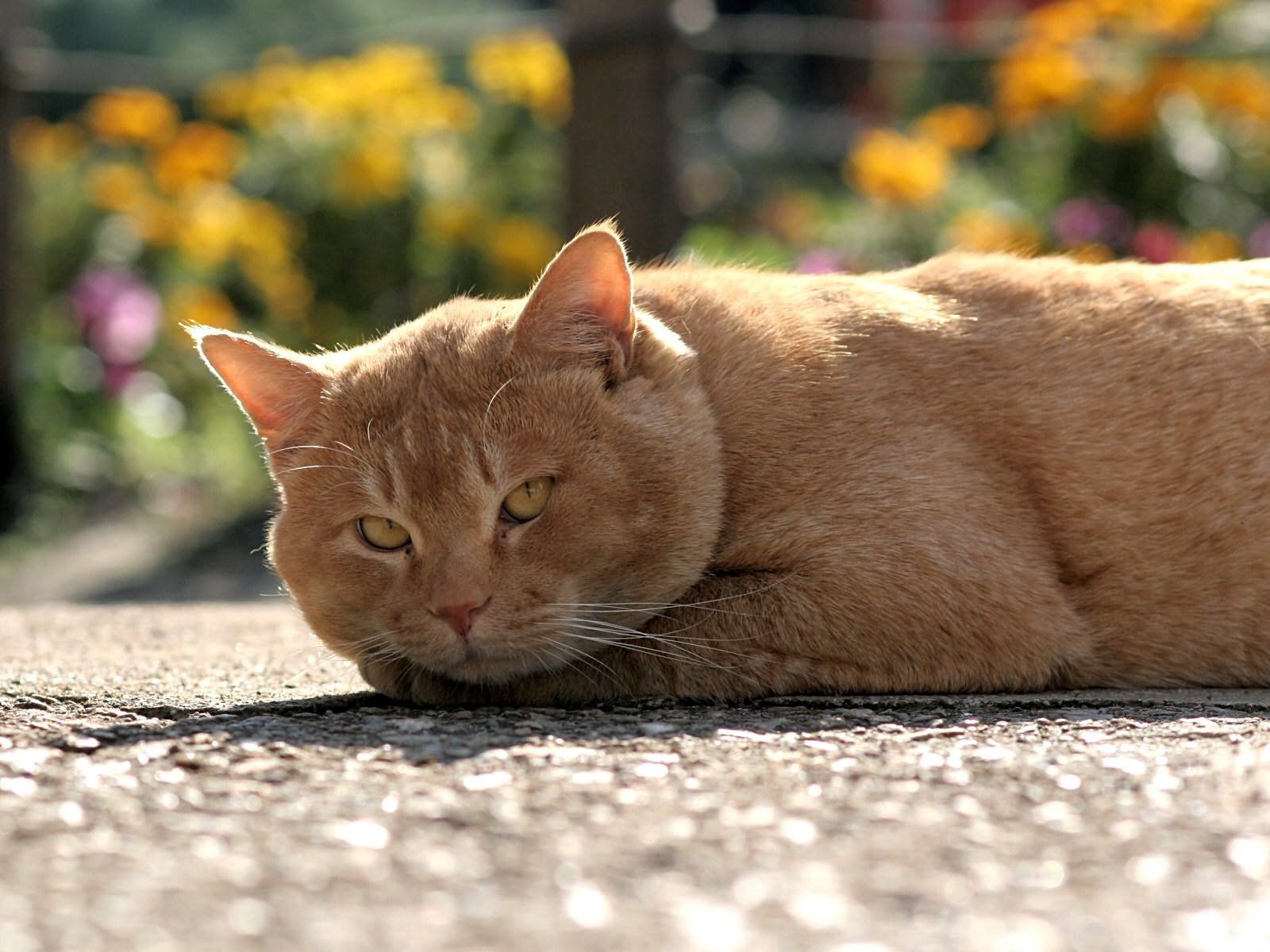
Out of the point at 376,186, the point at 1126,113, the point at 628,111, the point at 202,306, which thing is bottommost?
the point at 202,306

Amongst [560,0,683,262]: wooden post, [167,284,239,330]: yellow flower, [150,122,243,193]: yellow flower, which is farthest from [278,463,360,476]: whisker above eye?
[150,122,243,193]: yellow flower

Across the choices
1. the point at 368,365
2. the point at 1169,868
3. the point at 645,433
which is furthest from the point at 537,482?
the point at 1169,868

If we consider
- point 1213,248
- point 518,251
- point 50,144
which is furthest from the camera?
point 50,144

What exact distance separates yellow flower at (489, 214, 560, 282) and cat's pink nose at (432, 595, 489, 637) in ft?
13.7

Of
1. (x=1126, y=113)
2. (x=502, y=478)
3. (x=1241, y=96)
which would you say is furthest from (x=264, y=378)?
(x=1241, y=96)

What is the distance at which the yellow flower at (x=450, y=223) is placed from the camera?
22.1ft

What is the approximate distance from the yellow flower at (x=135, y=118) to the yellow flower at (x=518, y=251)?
2.36 metres

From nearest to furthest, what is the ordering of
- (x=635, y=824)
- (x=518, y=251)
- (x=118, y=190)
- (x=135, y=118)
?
(x=635, y=824) → (x=518, y=251) → (x=118, y=190) → (x=135, y=118)

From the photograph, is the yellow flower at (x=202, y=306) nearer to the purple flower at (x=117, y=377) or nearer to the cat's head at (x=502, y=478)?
the purple flower at (x=117, y=377)

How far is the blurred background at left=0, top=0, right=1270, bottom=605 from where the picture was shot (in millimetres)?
5801

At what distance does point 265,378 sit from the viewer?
285 cm

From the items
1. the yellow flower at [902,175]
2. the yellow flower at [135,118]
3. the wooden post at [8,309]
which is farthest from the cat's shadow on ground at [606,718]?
the yellow flower at [135,118]

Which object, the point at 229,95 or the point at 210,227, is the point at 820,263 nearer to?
the point at 210,227

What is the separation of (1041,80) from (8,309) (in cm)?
443
